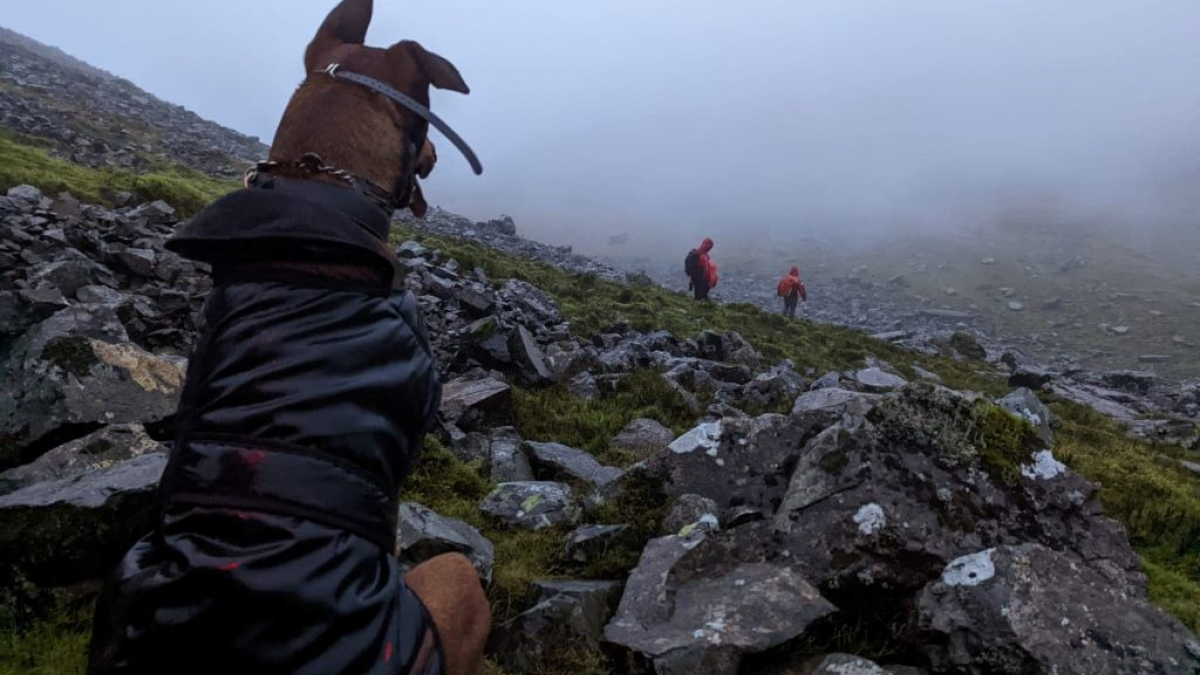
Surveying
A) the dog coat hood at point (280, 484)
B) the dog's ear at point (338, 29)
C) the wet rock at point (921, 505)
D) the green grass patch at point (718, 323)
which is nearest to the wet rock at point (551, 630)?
the wet rock at point (921, 505)

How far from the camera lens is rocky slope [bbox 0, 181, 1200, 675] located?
11.0ft

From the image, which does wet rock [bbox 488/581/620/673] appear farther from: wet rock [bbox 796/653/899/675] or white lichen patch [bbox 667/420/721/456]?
white lichen patch [bbox 667/420/721/456]

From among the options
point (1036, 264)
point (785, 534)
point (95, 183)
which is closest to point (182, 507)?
point (785, 534)

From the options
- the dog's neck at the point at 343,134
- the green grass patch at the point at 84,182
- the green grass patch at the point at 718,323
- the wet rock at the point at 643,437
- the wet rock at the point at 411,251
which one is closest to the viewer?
the dog's neck at the point at 343,134

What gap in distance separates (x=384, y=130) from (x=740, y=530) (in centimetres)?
306

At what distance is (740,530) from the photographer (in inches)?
171

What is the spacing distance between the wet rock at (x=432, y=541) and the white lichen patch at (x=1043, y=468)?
3374mm

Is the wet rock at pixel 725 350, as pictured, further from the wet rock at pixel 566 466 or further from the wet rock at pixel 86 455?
the wet rock at pixel 86 455

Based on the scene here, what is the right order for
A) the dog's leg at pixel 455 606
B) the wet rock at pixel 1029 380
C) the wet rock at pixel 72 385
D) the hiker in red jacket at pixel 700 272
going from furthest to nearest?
the hiker in red jacket at pixel 700 272 → the wet rock at pixel 1029 380 → the wet rock at pixel 72 385 → the dog's leg at pixel 455 606

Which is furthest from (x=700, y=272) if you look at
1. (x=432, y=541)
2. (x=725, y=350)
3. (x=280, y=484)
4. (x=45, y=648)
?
(x=280, y=484)

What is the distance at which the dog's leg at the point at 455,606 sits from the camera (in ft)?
8.70

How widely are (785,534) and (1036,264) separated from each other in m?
56.2

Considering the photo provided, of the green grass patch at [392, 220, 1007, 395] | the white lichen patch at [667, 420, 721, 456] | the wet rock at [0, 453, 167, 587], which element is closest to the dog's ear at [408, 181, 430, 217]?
the wet rock at [0, 453, 167, 587]

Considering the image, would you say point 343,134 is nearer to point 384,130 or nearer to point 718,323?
point 384,130
